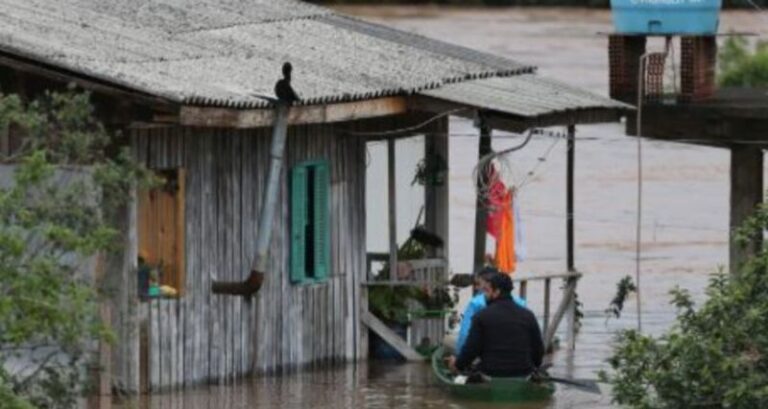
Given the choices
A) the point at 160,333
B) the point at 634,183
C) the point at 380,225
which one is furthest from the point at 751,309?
the point at 634,183

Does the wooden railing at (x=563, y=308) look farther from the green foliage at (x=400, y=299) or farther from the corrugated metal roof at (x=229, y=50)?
the corrugated metal roof at (x=229, y=50)

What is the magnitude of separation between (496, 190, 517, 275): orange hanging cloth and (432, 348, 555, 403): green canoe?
2905 mm

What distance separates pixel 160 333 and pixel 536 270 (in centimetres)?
1249

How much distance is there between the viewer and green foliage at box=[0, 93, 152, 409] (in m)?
12.3

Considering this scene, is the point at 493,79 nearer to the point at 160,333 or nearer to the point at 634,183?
the point at 160,333

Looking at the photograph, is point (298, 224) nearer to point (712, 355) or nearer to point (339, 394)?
point (339, 394)

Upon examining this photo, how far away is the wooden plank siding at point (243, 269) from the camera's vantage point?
19.1 metres

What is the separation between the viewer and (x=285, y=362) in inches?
805

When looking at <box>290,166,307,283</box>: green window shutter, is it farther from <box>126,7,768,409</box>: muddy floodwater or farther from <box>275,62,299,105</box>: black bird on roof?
<box>275,62,299,105</box>: black bird on roof

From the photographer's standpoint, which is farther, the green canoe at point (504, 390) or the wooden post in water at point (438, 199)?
the wooden post in water at point (438, 199)

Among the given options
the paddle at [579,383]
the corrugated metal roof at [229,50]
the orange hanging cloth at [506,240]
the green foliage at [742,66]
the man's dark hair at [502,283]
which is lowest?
the paddle at [579,383]

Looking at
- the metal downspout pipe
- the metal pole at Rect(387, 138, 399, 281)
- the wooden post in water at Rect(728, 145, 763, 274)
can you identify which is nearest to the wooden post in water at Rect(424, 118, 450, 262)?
the metal pole at Rect(387, 138, 399, 281)

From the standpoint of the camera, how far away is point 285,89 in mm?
18672

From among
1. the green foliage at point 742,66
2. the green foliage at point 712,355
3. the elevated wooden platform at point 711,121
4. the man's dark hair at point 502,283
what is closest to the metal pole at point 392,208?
the elevated wooden platform at point 711,121
